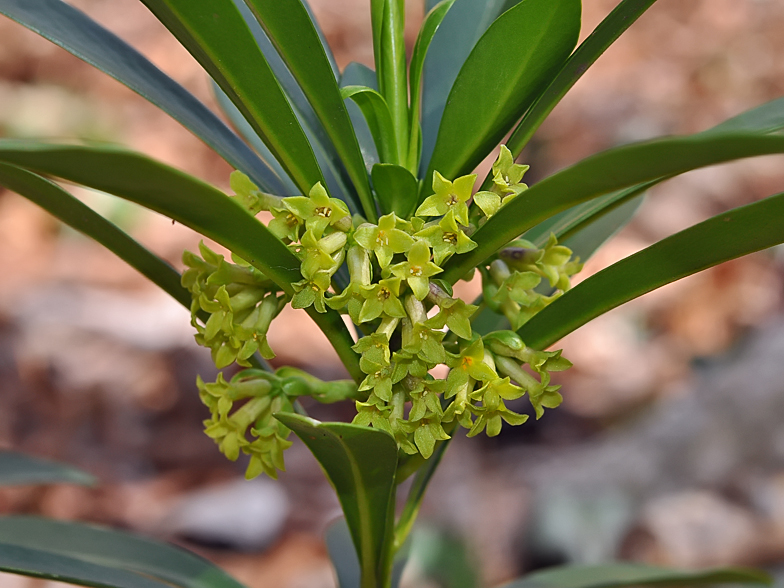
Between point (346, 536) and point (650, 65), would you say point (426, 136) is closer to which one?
point (346, 536)

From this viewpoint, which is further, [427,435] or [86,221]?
[86,221]

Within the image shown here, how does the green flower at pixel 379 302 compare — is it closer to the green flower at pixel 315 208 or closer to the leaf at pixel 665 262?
the green flower at pixel 315 208

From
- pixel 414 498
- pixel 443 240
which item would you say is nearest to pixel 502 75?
pixel 443 240

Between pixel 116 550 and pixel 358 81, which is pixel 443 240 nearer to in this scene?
pixel 358 81

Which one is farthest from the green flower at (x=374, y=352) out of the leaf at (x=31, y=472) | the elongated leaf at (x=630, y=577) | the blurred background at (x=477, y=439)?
the blurred background at (x=477, y=439)

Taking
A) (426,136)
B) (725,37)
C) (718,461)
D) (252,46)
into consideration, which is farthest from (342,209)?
(725,37)
